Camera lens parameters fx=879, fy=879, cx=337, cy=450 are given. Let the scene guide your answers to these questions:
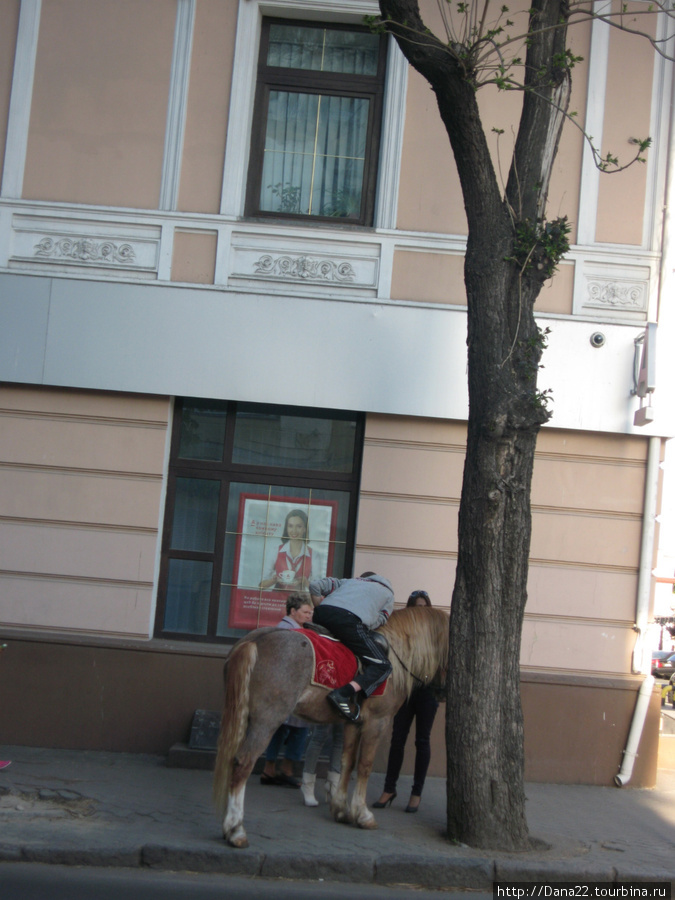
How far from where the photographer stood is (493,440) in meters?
6.17

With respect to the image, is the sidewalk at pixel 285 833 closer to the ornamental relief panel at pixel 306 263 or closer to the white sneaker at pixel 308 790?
the white sneaker at pixel 308 790

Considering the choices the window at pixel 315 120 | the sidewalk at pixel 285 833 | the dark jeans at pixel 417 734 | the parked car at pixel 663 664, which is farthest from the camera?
the parked car at pixel 663 664

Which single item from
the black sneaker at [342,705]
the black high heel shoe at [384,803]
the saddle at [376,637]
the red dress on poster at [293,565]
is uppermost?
the red dress on poster at [293,565]

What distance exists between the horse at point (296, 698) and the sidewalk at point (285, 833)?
29 cm

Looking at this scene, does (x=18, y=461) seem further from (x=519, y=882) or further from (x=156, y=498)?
(x=519, y=882)

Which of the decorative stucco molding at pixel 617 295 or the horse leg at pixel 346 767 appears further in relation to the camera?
the decorative stucco molding at pixel 617 295

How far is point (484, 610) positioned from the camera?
610 centimetres

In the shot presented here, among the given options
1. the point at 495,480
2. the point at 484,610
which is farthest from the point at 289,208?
the point at 484,610

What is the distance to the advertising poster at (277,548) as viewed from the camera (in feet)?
28.6

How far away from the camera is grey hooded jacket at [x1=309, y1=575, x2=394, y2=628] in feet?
20.9

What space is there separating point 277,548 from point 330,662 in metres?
2.69

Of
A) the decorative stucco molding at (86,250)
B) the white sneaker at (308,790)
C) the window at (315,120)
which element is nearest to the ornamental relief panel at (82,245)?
the decorative stucco molding at (86,250)

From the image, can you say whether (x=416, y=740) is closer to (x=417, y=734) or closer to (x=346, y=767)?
(x=417, y=734)

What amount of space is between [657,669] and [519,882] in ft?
73.1
